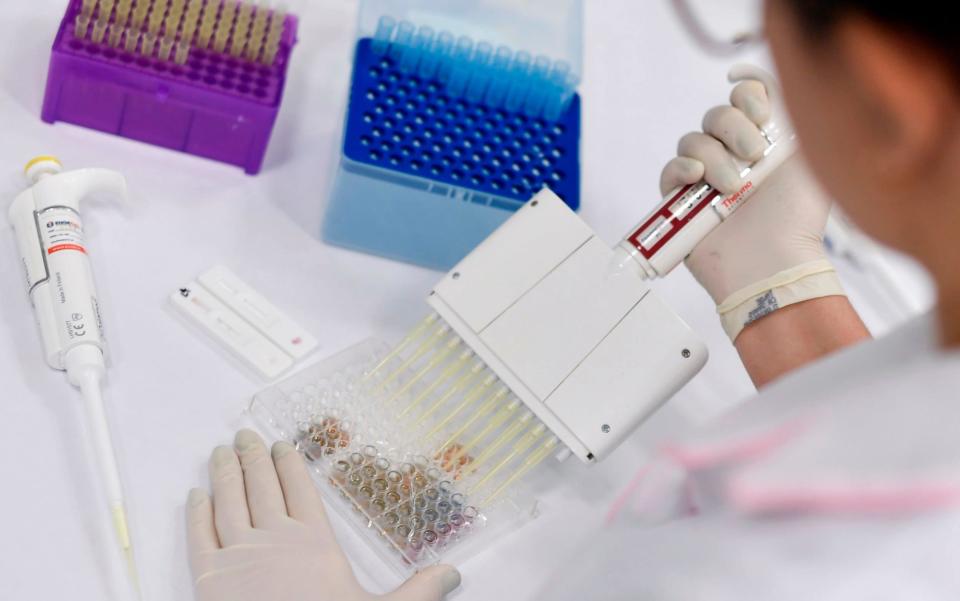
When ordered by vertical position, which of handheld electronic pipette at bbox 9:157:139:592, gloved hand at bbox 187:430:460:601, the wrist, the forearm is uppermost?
handheld electronic pipette at bbox 9:157:139:592

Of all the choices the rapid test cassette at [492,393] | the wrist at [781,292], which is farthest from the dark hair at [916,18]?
the wrist at [781,292]

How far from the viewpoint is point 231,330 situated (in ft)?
3.65

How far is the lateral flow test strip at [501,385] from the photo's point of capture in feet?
3.37

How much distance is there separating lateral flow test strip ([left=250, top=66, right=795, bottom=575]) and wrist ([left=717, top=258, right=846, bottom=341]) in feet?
0.35

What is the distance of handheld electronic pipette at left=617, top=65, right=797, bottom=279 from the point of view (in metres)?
1.07

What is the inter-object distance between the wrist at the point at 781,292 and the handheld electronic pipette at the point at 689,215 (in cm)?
11

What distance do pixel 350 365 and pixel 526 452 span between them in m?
0.20

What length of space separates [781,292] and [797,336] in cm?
6

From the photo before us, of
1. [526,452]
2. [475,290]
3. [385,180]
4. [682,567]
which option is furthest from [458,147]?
[682,567]

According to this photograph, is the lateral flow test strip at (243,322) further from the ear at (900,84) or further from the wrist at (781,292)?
the ear at (900,84)

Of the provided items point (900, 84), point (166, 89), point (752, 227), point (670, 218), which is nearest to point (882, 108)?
point (900, 84)

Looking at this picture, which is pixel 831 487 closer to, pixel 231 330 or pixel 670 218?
pixel 670 218

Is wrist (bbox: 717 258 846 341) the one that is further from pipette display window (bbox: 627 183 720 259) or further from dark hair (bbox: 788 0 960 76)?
dark hair (bbox: 788 0 960 76)

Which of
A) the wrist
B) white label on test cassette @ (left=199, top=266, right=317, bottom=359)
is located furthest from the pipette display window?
white label on test cassette @ (left=199, top=266, right=317, bottom=359)
